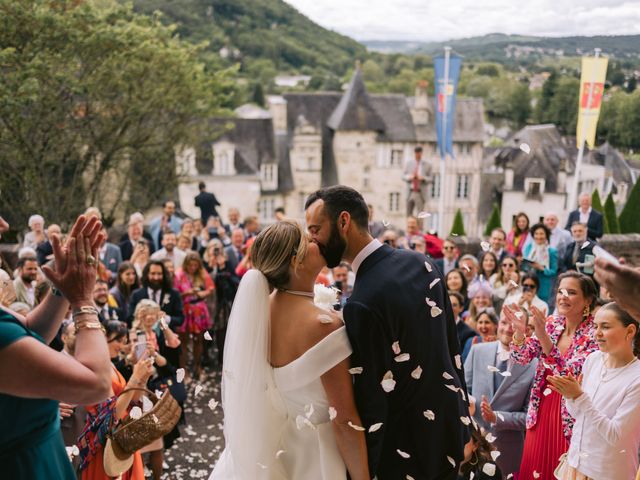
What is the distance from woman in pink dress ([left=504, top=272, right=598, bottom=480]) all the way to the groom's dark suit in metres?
1.29

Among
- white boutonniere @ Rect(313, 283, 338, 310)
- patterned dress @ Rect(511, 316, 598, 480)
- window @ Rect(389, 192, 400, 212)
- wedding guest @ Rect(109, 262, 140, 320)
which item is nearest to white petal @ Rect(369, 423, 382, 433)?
white boutonniere @ Rect(313, 283, 338, 310)

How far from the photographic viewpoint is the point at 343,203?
3057mm

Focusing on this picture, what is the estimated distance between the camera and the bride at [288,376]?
2918 mm

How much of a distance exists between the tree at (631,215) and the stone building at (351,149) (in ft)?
94.3

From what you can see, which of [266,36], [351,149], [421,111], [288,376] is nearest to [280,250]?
[288,376]

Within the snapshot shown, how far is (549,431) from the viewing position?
4.29 m

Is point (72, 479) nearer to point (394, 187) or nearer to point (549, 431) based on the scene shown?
point (549, 431)

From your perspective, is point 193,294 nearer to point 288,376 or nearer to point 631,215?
point 288,376

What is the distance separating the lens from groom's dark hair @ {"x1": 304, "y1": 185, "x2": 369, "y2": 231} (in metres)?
3.05

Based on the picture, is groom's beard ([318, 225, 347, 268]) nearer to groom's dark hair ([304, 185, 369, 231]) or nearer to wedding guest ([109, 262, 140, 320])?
groom's dark hair ([304, 185, 369, 231])

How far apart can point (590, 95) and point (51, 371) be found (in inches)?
636

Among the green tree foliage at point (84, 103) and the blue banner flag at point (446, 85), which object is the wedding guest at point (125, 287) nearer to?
the green tree foliage at point (84, 103)

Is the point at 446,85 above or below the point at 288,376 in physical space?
above

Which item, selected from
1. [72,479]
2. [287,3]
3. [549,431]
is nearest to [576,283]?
[549,431]
